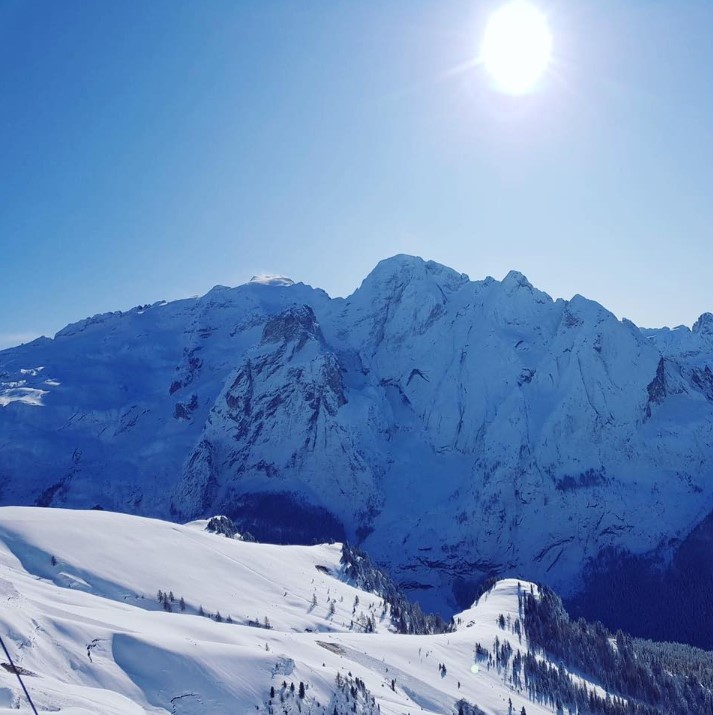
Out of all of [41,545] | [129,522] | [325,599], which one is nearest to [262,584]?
[325,599]

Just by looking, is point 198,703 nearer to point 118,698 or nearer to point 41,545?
point 118,698

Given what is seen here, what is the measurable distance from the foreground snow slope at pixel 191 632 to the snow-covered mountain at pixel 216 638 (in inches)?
11.2

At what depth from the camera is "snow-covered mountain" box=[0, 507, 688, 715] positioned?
77.0m

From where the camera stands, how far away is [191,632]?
9869 cm

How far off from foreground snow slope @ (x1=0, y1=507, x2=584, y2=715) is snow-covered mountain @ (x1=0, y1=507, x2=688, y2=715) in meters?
0.28

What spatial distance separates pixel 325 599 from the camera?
16662 cm

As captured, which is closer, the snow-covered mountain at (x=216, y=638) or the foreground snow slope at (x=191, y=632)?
the foreground snow slope at (x=191, y=632)

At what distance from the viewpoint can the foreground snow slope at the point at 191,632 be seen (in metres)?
76.6

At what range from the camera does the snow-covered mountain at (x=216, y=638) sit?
77000mm

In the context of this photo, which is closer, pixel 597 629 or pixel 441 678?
pixel 441 678

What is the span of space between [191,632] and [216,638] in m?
3.49

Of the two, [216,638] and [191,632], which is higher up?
[216,638]

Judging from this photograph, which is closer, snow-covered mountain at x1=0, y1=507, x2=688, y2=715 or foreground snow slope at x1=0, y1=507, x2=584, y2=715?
foreground snow slope at x1=0, y1=507, x2=584, y2=715

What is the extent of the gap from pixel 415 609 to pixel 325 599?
35.2 meters
